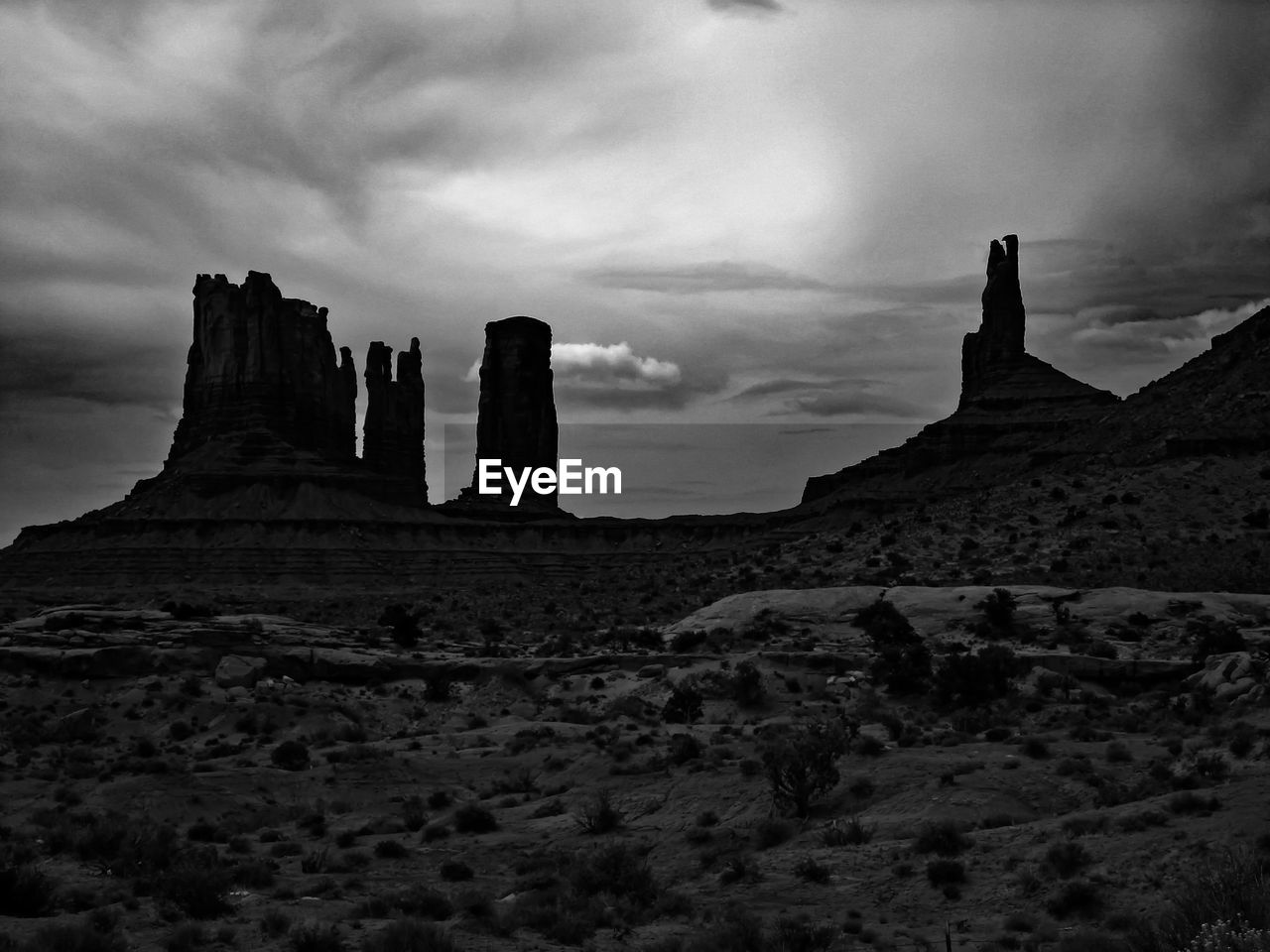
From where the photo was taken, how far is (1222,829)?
16.3 meters

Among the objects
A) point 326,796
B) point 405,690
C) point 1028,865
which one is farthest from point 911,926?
point 405,690

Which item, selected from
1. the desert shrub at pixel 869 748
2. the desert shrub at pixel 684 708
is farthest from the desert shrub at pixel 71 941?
the desert shrub at pixel 684 708

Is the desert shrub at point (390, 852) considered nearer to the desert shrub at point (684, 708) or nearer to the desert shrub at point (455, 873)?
the desert shrub at point (455, 873)

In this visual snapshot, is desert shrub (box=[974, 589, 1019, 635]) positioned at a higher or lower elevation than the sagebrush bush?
higher

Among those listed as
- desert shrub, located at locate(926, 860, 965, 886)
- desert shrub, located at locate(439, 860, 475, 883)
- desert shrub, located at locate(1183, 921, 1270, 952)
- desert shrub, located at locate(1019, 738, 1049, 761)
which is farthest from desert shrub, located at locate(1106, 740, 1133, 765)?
desert shrub, located at locate(439, 860, 475, 883)

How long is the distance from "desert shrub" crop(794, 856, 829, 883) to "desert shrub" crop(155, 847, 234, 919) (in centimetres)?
852

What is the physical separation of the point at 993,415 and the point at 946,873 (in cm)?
10550

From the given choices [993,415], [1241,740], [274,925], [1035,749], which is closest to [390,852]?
[274,925]

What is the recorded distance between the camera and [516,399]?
15325cm

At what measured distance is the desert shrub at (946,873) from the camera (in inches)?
670

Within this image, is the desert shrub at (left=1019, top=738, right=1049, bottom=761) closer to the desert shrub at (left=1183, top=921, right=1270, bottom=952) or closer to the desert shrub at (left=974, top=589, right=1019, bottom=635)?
the desert shrub at (left=1183, top=921, right=1270, bottom=952)

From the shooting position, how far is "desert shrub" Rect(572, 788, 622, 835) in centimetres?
2281

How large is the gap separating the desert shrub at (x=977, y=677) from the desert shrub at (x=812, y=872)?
1291 centimetres

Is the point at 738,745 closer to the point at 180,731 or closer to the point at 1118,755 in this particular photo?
the point at 1118,755
